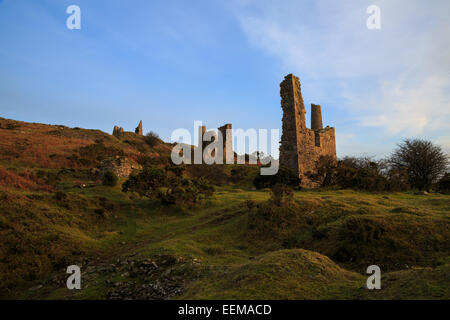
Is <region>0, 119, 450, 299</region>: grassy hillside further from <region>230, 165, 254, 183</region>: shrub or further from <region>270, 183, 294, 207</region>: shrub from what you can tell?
<region>230, 165, 254, 183</region>: shrub

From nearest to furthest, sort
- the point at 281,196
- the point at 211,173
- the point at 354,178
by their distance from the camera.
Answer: the point at 281,196, the point at 354,178, the point at 211,173

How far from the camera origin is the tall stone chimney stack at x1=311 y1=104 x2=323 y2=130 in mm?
32625

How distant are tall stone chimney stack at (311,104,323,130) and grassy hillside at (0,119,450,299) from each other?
65.0 ft

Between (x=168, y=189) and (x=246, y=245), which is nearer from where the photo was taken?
(x=246, y=245)

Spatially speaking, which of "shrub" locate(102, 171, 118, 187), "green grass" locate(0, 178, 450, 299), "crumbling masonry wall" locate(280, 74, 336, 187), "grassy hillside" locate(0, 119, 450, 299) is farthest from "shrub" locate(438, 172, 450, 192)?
"shrub" locate(102, 171, 118, 187)

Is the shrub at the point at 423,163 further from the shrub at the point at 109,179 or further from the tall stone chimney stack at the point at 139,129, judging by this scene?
the tall stone chimney stack at the point at 139,129

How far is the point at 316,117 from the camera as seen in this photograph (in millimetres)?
32844

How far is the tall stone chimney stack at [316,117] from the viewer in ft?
107

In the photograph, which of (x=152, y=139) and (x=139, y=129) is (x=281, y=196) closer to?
(x=152, y=139)

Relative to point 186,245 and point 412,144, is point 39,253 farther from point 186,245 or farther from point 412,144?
point 412,144

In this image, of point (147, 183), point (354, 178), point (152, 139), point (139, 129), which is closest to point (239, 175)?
point (354, 178)

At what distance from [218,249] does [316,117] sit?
27468mm
